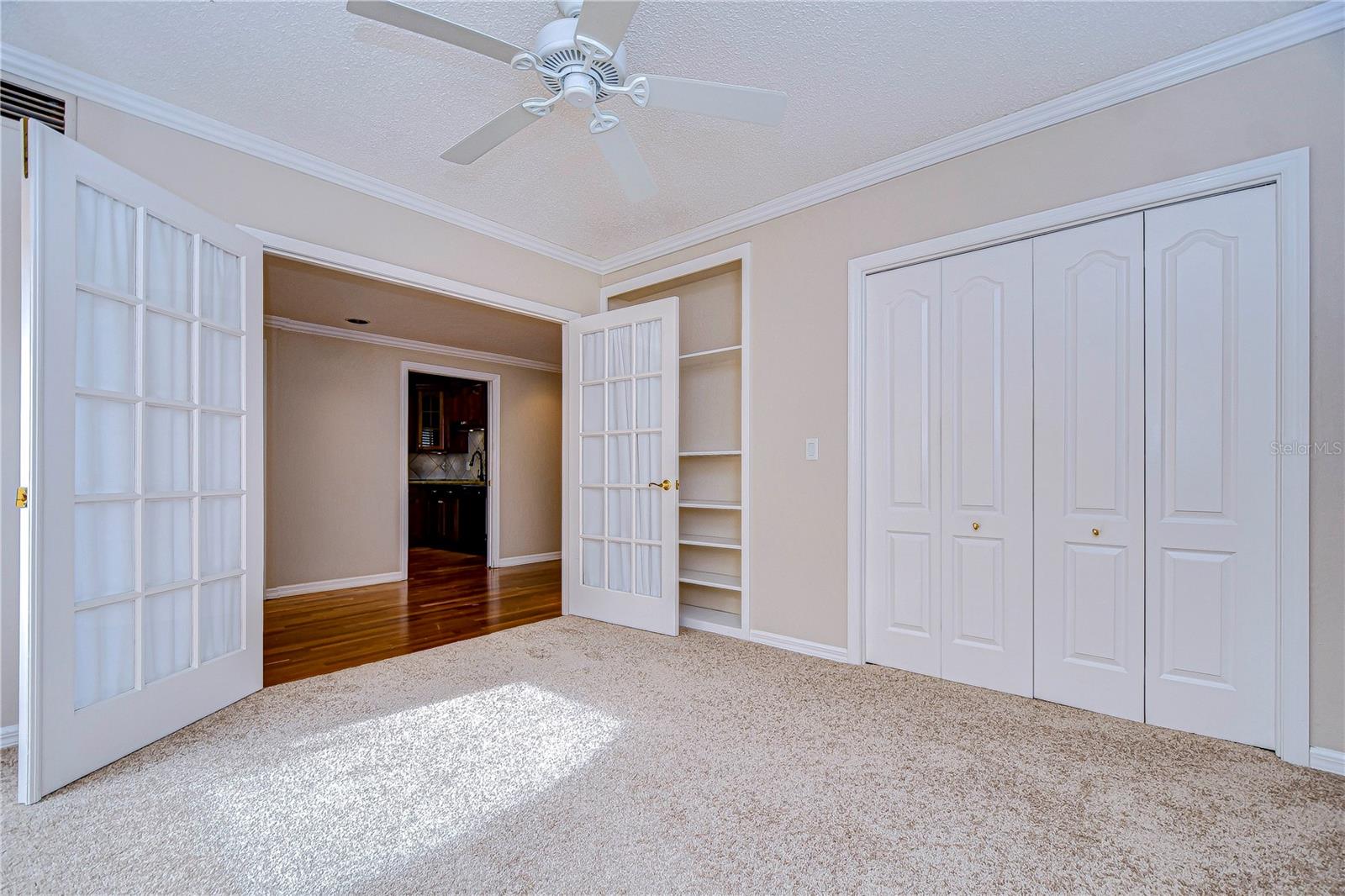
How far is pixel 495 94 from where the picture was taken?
8.45ft

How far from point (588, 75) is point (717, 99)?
1.40ft

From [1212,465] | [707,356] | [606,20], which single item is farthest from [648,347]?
[1212,465]

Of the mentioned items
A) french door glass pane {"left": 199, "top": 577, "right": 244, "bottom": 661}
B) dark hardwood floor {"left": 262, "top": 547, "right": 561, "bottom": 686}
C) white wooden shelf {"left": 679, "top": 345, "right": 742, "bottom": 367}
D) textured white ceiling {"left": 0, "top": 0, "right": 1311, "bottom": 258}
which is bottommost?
dark hardwood floor {"left": 262, "top": 547, "right": 561, "bottom": 686}

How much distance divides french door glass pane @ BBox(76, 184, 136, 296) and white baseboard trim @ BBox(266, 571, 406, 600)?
144 inches

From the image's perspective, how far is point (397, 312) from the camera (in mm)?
5113

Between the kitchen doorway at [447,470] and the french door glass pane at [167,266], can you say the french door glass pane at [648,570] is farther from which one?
the kitchen doorway at [447,470]

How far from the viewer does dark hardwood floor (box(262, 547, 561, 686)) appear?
11.5ft

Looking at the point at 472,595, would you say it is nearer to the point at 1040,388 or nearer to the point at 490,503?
the point at 490,503

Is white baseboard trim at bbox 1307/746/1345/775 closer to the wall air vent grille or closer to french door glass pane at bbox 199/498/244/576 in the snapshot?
french door glass pane at bbox 199/498/244/576

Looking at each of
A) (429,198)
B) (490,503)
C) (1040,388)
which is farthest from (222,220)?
(490,503)

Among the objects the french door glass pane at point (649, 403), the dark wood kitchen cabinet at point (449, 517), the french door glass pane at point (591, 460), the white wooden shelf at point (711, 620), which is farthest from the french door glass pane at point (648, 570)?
the dark wood kitchen cabinet at point (449, 517)

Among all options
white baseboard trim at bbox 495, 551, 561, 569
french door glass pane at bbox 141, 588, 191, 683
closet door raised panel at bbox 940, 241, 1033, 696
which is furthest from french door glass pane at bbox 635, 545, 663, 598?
white baseboard trim at bbox 495, 551, 561, 569

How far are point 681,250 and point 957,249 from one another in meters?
1.84
